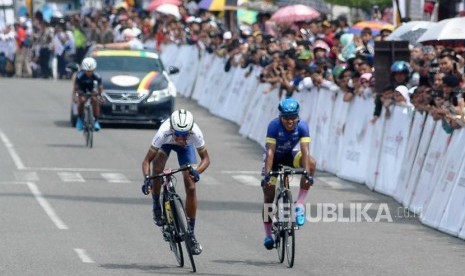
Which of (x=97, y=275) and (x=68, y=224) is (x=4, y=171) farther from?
(x=97, y=275)

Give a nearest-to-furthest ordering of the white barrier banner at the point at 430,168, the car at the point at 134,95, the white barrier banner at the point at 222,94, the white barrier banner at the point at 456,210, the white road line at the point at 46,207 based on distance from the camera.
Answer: the white barrier banner at the point at 456,210 < the white road line at the point at 46,207 < the white barrier banner at the point at 430,168 < the car at the point at 134,95 < the white barrier banner at the point at 222,94

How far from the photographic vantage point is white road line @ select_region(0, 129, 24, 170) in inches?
992

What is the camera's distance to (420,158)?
64.2 ft

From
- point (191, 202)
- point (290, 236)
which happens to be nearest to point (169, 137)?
point (191, 202)

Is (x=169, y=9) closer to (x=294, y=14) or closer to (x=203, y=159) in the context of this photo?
(x=294, y=14)

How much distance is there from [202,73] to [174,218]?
25.7m

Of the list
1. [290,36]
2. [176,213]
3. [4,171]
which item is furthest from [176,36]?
[176,213]

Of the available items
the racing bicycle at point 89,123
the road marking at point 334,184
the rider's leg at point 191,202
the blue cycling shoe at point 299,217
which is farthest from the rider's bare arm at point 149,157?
the racing bicycle at point 89,123

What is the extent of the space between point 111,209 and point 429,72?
15.9 feet

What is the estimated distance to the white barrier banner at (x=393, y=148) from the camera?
826 inches

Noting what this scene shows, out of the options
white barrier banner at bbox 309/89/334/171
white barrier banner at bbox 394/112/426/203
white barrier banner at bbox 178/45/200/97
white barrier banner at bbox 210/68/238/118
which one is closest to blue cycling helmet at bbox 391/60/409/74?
white barrier banner at bbox 394/112/426/203

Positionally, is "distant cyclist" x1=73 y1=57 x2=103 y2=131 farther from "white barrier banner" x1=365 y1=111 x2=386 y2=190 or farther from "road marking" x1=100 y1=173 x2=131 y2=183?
"white barrier banner" x1=365 y1=111 x2=386 y2=190

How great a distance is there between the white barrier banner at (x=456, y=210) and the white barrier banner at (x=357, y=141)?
524 cm

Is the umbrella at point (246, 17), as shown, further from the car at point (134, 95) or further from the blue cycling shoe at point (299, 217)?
the blue cycling shoe at point (299, 217)
